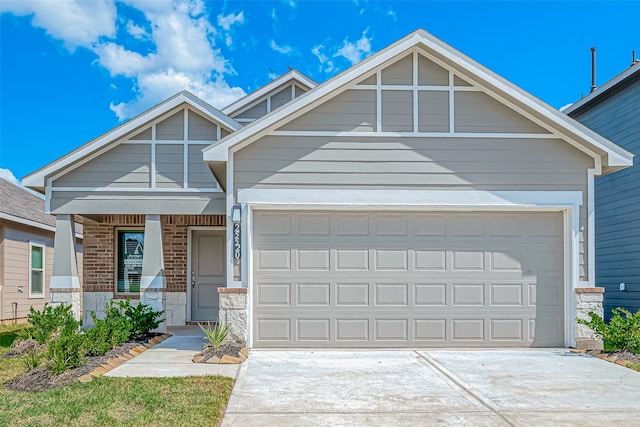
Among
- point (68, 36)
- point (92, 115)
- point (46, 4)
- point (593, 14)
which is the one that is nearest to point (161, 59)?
point (68, 36)

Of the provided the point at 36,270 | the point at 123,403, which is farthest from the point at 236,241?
the point at 36,270

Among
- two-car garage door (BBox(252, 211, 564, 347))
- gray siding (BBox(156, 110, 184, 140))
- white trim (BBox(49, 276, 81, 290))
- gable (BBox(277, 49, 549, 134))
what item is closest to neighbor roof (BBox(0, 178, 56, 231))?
white trim (BBox(49, 276, 81, 290))

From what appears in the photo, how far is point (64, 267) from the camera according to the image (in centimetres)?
1138

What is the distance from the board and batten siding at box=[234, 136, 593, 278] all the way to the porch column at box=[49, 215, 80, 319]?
4.39 metres

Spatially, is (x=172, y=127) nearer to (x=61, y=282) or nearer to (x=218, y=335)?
(x=61, y=282)

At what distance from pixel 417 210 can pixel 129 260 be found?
7480 millimetres

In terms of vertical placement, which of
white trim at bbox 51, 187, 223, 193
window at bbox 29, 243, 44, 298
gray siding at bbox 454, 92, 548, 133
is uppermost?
gray siding at bbox 454, 92, 548, 133

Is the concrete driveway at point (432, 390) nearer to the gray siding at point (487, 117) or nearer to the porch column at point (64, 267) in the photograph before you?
the gray siding at point (487, 117)

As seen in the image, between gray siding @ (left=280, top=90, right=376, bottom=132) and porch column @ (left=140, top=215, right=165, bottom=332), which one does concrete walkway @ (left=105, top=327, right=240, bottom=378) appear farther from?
gray siding @ (left=280, top=90, right=376, bottom=132)

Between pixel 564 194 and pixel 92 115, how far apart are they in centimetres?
2272

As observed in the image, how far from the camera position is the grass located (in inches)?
206

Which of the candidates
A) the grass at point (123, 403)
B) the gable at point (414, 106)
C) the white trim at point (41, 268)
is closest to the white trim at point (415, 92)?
the gable at point (414, 106)

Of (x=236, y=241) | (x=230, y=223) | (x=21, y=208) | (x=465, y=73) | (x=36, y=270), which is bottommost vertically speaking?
(x=36, y=270)

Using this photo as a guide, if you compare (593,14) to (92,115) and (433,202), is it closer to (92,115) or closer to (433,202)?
(433,202)
